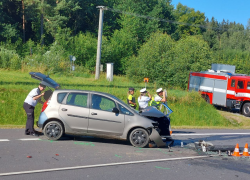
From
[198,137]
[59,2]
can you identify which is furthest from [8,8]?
[198,137]

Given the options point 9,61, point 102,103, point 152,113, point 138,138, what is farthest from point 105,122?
point 9,61

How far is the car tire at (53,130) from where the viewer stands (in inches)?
401

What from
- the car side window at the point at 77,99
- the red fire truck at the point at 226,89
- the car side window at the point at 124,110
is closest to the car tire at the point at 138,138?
the car side window at the point at 124,110

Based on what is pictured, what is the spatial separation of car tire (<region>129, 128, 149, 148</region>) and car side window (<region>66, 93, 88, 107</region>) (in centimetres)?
167

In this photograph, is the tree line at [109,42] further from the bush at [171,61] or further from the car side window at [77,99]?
the car side window at [77,99]

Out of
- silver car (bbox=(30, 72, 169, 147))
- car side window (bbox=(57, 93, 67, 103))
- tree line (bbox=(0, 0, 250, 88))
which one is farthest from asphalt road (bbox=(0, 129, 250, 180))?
tree line (bbox=(0, 0, 250, 88))

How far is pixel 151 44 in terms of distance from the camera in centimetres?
3866

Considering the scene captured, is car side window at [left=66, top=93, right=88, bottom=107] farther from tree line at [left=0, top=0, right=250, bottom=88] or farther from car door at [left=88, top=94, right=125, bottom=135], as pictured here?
tree line at [left=0, top=0, right=250, bottom=88]

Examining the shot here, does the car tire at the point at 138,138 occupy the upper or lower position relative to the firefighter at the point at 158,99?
lower

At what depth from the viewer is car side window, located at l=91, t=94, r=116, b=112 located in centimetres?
1026

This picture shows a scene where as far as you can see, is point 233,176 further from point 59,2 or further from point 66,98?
point 59,2

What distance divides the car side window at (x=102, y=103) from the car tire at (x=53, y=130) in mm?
1153

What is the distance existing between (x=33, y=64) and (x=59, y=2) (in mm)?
24764

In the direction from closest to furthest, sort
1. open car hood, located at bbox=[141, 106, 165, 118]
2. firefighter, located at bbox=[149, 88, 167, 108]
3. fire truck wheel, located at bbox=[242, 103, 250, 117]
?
open car hood, located at bbox=[141, 106, 165, 118]
firefighter, located at bbox=[149, 88, 167, 108]
fire truck wheel, located at bbox=[242, 103, 250, 117]
